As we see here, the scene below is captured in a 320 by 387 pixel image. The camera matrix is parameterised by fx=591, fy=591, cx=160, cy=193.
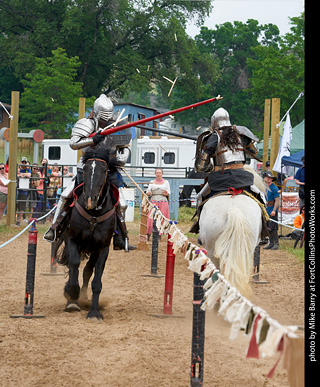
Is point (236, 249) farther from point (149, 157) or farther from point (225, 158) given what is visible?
point (149, 157)

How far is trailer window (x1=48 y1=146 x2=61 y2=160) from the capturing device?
3064 centimetres

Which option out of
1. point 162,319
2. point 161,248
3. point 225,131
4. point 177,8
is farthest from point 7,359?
point 177,8

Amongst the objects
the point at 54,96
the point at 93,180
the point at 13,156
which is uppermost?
the point at 54,96

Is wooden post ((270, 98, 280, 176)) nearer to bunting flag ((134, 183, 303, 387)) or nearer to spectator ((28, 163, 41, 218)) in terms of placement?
spectator ((28, 163, 41, 218))

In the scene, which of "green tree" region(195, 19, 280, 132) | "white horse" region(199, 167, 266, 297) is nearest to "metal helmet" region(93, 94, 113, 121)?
"white horse" region(199, 167, 266, 297)

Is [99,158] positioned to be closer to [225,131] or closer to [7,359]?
[225,131]

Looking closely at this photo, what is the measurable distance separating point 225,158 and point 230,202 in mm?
772

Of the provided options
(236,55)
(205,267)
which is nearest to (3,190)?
(205,267)

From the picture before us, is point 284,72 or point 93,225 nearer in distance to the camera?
point 93,225

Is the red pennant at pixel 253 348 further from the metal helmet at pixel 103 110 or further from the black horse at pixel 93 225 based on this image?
the metal helmet at pixel 103 110

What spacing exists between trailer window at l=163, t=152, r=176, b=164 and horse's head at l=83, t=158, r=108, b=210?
22830 mm

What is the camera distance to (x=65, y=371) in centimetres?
484

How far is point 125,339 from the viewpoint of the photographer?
5.96 m

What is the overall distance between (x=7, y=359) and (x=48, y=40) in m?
43.0
